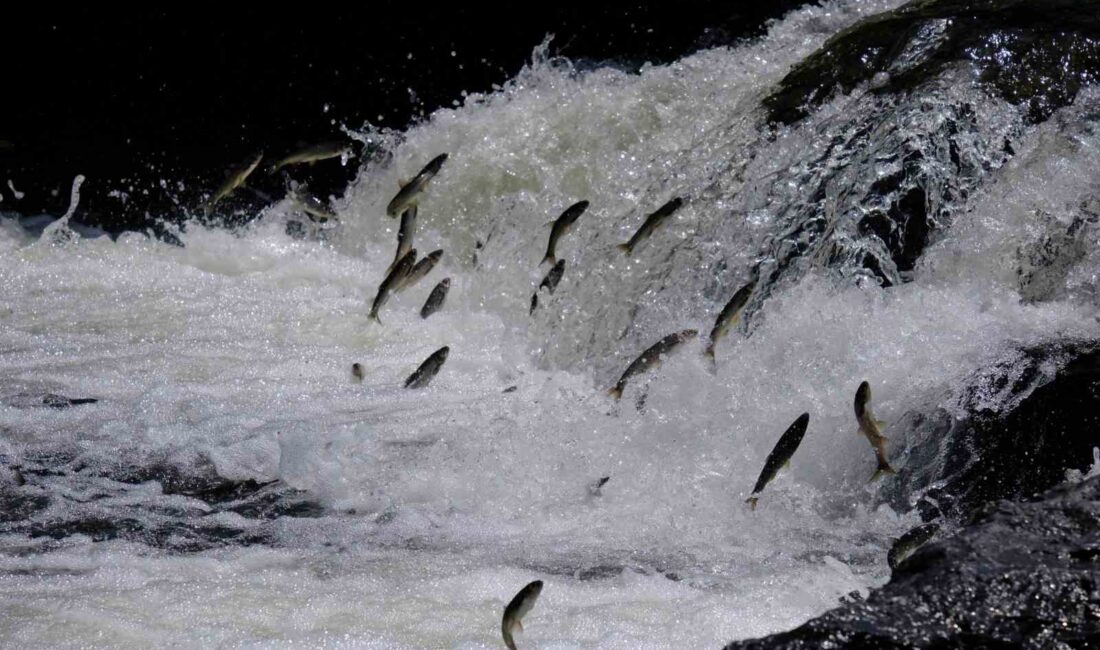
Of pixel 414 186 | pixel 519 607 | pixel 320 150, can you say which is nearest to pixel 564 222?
pixel 414 186

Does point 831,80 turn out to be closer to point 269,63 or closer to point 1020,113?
point 1020,113

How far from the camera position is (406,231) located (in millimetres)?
6508

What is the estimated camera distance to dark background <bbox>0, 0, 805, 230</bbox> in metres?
9.84

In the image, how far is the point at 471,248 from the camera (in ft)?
24.4

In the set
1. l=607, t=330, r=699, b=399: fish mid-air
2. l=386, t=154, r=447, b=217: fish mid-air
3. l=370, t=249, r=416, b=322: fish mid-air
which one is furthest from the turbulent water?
l=386, t=154, r=447, b=217: fish mid-air

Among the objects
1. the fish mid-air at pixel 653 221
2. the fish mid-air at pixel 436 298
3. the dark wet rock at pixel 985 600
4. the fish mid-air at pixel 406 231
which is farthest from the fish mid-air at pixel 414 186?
the dark wet rock at pixel 985 600

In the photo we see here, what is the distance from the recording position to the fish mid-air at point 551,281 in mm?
5793

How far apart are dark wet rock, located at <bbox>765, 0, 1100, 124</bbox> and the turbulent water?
0.15m

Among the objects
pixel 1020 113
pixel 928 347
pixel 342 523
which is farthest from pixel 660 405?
pixel 1020 113

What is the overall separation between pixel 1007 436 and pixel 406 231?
3.45 m

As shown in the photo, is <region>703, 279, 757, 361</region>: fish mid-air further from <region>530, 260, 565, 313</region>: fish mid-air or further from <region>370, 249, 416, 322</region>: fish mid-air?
<region>370, 249, 416, 322</region>: fish mid-air

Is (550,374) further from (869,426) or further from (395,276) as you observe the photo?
(869,426)

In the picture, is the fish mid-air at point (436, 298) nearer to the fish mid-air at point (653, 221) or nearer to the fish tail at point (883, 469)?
the fish mid-air at point (653, 221)

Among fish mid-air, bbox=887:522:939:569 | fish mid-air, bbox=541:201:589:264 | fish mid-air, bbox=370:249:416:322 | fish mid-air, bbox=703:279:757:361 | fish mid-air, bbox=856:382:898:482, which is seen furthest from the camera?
fish mid-air, bbox=370:249:416:322
